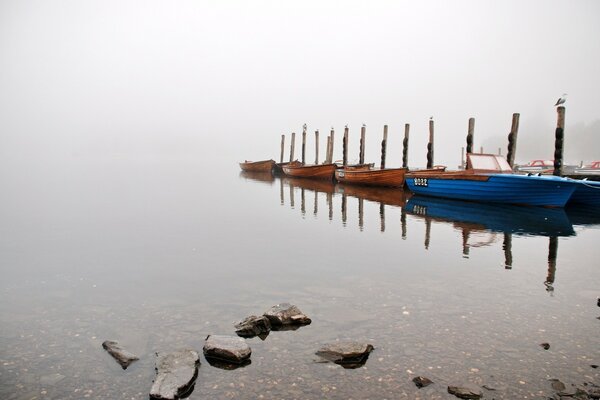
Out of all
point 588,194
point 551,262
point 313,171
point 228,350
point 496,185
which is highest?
point 313,171

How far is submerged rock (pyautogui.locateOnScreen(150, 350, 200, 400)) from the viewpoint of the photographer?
418cm

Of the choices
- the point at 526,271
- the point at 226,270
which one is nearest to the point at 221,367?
the point at 226,270

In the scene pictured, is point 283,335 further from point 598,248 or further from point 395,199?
point 395,199

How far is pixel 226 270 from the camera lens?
9117 millimetres

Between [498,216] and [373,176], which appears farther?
[373,176]

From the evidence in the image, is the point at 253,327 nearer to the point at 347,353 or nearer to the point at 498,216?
the point at 347,353

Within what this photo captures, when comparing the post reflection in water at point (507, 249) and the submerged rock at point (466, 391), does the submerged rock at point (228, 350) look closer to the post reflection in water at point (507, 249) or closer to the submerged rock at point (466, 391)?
the submerged rock at point (466, 391)

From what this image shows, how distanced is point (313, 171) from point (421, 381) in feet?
110

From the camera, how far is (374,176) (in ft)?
96.2

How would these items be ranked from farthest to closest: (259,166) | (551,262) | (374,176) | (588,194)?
(259,166) → (374,176) → (588,194) → (551,262)

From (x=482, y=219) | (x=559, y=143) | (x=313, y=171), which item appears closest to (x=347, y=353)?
(x=482, y=219)

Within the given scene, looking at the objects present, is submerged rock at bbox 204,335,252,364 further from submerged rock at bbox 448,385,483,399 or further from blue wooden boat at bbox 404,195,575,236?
blue wooden boat at bbox 404,195,575,236

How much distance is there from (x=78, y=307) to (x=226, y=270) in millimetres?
3100

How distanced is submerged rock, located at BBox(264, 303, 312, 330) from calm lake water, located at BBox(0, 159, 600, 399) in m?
0.19
